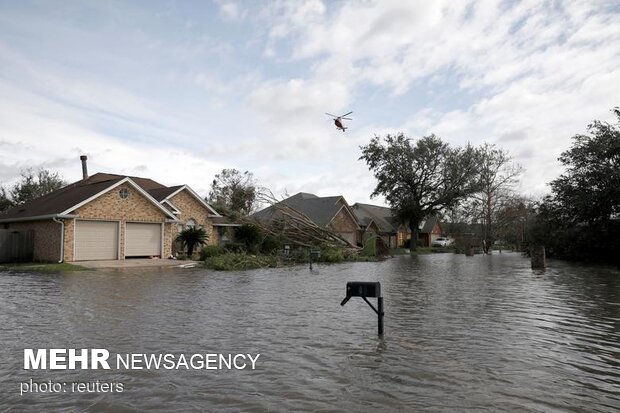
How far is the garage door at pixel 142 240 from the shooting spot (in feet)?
87.2

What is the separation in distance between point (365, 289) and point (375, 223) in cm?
5278

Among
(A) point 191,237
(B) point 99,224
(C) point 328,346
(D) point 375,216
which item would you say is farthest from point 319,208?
(C) point 328,346

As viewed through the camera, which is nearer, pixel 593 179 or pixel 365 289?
pixel 365 289

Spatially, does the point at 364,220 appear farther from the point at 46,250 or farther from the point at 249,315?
the point at 249,315

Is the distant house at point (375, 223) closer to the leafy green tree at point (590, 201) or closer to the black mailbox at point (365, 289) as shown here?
the leafy green tree at point (590, 201)

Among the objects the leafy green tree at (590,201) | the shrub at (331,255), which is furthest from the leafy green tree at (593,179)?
the shrub at (331,255)

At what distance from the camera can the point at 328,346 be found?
7.41m

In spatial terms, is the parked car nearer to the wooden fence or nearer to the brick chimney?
the brick chimney

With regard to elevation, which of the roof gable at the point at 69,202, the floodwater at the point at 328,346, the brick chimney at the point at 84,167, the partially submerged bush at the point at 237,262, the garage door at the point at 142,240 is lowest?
the floodwater at the point at 328,346

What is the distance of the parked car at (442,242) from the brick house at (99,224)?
47.4 m

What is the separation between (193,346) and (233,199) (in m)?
→ 46.2

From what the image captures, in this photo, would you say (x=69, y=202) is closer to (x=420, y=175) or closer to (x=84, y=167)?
(x=84, y=167)

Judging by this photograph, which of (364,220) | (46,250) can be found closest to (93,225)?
(46,250)

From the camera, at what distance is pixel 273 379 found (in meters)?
5.77
